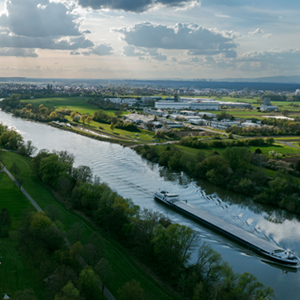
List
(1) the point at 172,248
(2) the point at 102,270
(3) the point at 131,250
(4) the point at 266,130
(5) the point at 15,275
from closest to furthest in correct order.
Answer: (2) the point at 102,270, (5) the point at 15,275, (1) the point at 172,248, (3) the point at 131,250, (4) the point at 266,130

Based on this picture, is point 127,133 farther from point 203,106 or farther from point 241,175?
point 203,106

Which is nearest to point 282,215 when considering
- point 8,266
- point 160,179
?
point 160,179

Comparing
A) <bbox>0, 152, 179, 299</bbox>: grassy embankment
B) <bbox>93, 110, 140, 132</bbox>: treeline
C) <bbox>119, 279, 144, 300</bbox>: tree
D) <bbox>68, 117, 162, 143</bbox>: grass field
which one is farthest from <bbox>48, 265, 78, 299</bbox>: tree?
<bbox>93, 110, 140, 132</bbox>: treeline

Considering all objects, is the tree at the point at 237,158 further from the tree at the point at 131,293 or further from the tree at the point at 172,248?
the tree at the point at 131,293

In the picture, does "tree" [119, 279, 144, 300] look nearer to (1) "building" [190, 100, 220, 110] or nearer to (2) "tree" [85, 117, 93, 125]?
(2) "tree" [85, 117, 93, 125]

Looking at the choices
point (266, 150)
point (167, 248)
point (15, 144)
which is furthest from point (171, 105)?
point (167, 248)

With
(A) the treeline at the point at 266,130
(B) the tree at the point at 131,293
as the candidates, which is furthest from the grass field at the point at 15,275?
(A) the treeline at the point at 266,130

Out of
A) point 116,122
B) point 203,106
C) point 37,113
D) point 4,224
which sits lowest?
point 4,224
